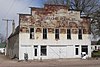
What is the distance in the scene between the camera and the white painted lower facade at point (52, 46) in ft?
156

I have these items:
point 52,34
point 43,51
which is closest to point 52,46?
point 43,51

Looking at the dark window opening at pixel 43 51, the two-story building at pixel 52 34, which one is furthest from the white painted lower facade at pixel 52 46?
the dark window opening at pixel 43 51

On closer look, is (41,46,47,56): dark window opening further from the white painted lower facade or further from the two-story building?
the white painted lower facade

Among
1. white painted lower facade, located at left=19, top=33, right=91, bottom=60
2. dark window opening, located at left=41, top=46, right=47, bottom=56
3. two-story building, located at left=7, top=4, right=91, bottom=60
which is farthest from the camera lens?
dark window opening, located at left=41, top=46, right=47, bottom=56

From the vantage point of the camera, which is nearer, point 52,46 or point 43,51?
point 43,51

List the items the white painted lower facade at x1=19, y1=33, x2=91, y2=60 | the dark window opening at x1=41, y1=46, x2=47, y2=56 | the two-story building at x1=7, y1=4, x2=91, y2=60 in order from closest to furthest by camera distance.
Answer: the white painted lower facade at x1=19, y1=33, x2=91, y2=60 < the two-story building at x1=7, y1=4, x2=91, y2=60 < the dark window opening at x1=41, y1=46, x2=47, y2=56

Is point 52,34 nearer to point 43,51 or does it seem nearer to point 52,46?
point 52,46

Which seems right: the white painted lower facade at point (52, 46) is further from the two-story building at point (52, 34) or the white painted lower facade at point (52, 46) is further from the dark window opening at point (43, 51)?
the dark window opening at point (43, 51)

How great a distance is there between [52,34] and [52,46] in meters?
2.17

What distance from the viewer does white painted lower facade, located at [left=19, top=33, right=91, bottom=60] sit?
47438 mm

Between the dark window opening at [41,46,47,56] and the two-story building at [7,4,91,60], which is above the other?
the two-story building at [7,4,91,60]

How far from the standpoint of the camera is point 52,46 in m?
49.0

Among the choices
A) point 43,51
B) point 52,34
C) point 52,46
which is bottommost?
point 43,51

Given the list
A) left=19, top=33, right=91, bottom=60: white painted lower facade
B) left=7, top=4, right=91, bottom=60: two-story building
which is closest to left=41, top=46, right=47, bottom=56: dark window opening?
left=7, top=4, right=91, bottom=60: two-story building
